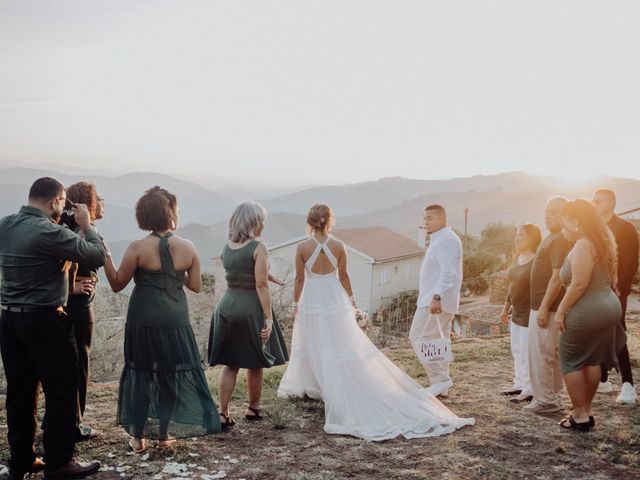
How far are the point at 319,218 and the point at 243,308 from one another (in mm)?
1212

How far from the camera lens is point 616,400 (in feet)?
20.2

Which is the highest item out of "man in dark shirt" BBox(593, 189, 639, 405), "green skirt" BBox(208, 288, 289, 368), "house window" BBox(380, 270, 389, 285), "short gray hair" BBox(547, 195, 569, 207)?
"short gray hair" BBox(547, 195, 569, 207)

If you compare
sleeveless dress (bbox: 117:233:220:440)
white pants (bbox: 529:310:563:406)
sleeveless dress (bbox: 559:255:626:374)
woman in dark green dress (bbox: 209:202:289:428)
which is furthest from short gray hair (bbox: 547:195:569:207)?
sleeveless dress (bbox: 117:233:220:440)

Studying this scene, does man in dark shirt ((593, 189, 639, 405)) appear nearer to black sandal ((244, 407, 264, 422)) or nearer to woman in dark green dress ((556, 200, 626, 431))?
woman in dark green dress ((556, 200, 626, 431))

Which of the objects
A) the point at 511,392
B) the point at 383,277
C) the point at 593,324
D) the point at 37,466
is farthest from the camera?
the point at 383,277

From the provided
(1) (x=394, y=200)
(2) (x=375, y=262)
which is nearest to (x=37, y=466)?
(2) (x=375, y=262)

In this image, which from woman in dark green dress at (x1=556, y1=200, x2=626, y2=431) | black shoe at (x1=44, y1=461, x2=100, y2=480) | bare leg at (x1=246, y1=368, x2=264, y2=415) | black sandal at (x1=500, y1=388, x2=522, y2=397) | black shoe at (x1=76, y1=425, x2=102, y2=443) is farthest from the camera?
black sandal at (x1=500, y1=388, x2=522, y2=397)

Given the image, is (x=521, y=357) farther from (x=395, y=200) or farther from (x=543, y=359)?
(x=395, y=200)

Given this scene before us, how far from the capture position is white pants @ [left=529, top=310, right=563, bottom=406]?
5.72 meters

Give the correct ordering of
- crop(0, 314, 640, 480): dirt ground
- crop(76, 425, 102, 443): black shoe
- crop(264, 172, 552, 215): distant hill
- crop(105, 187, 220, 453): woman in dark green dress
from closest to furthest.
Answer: crop(0, 314, 640, 480): dirt ground → crop(105, 187, 220, 453): woman in dark green dress → crop(76, 425, 102, 443): black shoe → crop(264, 172, 552, 215): distant hill

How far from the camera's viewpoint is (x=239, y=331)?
5.25 metres

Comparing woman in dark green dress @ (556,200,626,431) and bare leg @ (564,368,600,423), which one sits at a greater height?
woman in dark green dress @ (556,200,626,431)

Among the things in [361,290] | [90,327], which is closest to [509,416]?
[90,327]

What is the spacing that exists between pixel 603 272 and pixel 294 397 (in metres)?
3.29
